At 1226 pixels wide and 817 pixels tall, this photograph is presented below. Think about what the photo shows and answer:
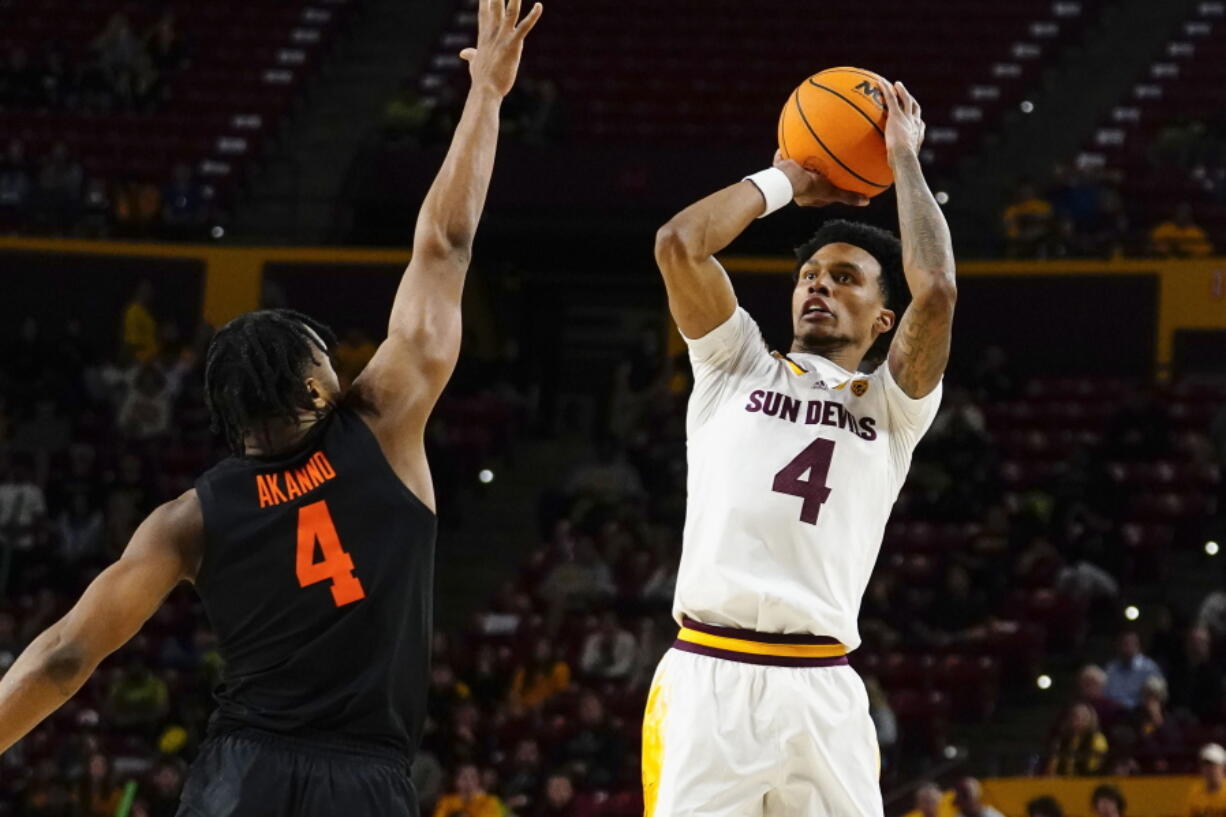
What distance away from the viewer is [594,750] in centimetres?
1332

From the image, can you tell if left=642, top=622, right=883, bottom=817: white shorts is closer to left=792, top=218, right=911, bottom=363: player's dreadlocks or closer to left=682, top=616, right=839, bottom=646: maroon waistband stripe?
left=682, top=616, right=839, bottom=646: maroon waistband stripe

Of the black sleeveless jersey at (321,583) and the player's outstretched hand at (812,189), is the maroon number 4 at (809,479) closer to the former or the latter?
the player's outstretched hand at (812,189)

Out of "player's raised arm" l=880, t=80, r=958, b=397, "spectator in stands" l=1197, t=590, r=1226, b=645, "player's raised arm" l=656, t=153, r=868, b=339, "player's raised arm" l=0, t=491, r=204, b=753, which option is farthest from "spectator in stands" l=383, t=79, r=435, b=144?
"player's raised arm" l=0, t=491, r=204, b=753

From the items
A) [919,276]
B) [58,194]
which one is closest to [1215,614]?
[919,276]

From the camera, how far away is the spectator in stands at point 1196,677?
13297 mm

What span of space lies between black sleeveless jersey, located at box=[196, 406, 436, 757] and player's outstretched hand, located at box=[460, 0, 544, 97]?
0.97 m

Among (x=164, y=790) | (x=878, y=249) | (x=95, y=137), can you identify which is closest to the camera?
(x=878, y=249)

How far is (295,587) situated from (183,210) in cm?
1690

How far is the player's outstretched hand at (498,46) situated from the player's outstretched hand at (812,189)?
130 centimetres

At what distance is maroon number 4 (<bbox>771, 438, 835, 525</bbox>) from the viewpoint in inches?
215

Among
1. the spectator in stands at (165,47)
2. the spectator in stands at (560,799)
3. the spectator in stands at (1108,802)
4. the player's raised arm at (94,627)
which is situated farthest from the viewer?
the spectator in stands at (165,47)

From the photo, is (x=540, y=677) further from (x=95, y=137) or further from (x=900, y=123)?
(x=95, y=137)

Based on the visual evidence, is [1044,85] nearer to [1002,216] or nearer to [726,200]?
[1002,216]

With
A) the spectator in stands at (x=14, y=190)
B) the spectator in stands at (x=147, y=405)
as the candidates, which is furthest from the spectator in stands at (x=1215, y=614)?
the spectator in stands at (x=14, y=190)
